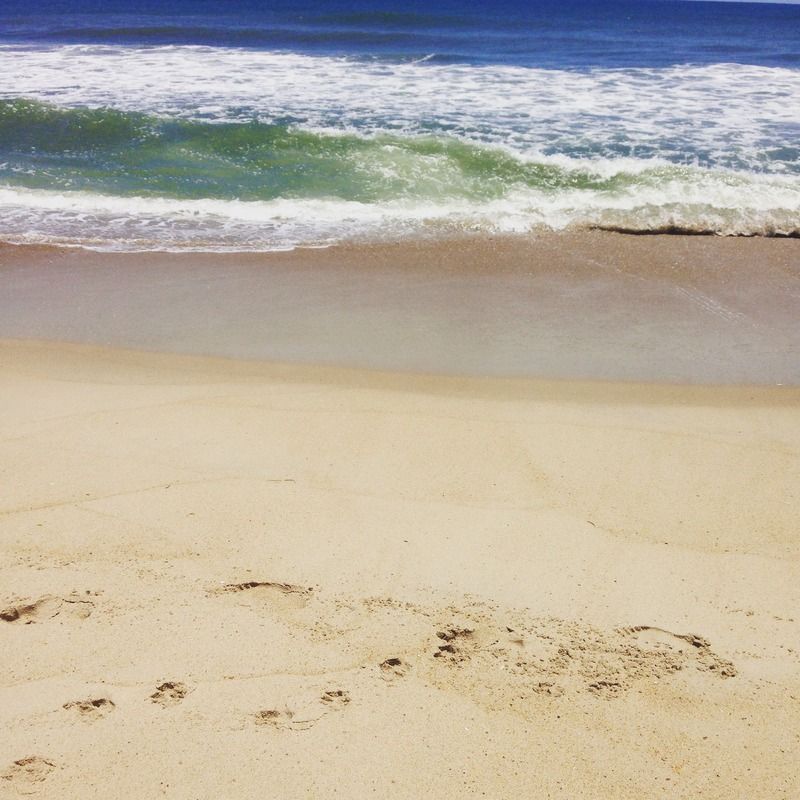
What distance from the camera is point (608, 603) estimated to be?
3006mm

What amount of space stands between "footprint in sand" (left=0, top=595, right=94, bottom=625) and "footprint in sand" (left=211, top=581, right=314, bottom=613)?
0.50 meters

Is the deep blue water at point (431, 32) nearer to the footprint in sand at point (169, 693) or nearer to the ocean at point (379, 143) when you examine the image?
the ocean at point (379, 143)

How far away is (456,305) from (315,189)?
3964 mm

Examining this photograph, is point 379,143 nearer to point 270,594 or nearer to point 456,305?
point 456,305

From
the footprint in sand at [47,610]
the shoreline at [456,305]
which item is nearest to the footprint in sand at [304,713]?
the footprint in sand at [47,610]

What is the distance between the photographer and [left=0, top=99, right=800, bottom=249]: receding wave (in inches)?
307

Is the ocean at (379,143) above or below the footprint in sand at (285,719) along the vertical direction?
above

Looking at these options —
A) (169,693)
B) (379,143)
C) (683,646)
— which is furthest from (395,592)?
(379,143)

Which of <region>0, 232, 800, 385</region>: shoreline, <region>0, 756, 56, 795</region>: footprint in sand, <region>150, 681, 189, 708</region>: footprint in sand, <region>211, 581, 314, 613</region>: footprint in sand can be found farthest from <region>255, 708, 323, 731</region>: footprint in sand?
<region>0, 232, 800, 385</region>: shoreline

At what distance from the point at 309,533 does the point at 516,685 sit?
117 centimetres

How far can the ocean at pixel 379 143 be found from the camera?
26.4ft

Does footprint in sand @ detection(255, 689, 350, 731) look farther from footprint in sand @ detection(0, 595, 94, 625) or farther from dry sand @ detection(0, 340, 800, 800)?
footprint in sand @ detection(0, 595, 94, 625)

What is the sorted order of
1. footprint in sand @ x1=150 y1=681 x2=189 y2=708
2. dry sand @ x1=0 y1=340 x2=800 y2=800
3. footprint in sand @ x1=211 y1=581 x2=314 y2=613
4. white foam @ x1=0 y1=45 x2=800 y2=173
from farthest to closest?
white foam @ x1=0 y1=45 x2=800 y2=173, footprint in sand @ x1=211 y1=581 x2=314 y2=613, footprint in sand @ x1=150 y1=681 x2=189 y2=708, dry sand @ x1=0 y1=340 x2=800 y2=800

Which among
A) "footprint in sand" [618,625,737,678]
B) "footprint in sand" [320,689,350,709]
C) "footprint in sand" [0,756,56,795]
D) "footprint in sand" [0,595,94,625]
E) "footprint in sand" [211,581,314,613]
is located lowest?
"footprint in sand" [0,756,56,795]
